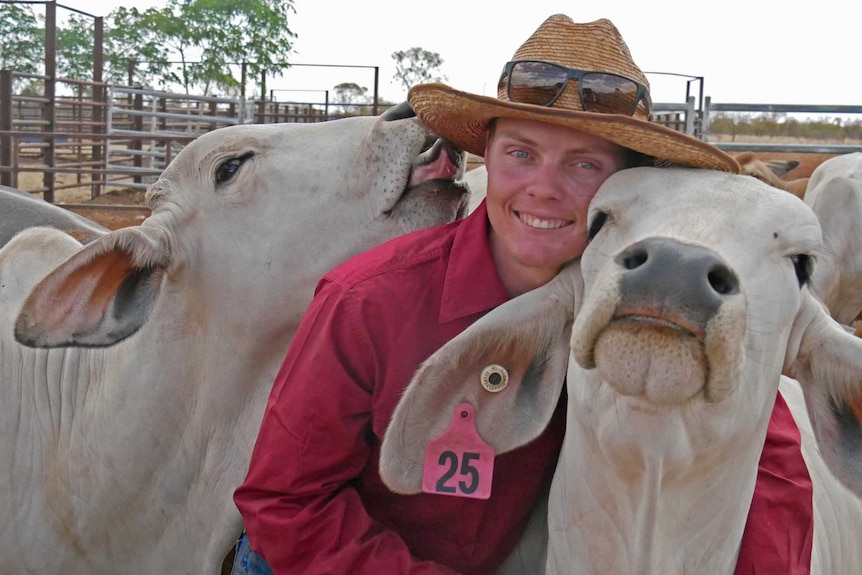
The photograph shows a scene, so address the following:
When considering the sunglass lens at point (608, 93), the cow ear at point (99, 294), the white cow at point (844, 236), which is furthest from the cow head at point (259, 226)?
the white cow at point (844, 236)

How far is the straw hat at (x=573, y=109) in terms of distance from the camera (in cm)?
222

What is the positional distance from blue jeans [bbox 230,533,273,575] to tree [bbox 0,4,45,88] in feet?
80.4

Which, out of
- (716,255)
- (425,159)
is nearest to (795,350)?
(716,255)

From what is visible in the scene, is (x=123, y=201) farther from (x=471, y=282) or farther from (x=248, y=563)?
(x=471, y=282)

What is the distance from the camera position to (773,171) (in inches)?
407

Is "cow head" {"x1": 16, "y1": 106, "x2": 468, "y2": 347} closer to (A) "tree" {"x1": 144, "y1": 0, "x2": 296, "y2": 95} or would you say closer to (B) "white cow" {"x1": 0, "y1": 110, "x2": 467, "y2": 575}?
(B) "white cow" {"x1": 0, "y1": 110, "x2": 467, "y2": 575}

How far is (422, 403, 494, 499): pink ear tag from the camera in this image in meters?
2.27

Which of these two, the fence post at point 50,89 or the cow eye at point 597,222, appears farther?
the fence post at point 50,89

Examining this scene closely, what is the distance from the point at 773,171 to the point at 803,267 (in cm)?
882

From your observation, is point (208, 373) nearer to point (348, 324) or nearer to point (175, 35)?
point (348, 324)

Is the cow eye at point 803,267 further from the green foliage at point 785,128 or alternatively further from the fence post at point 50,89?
the green foliage at point 785,128

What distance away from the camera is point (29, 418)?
3.56m

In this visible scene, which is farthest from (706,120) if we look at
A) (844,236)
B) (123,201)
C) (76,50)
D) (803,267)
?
(76,50)

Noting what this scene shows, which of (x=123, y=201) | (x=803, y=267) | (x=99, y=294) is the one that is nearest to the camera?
(x=803, y=267)
